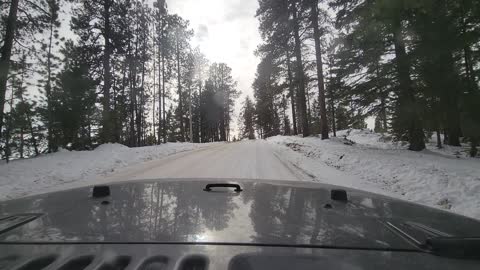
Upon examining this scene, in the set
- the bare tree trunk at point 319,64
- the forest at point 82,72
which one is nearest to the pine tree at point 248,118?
the forest at point 82,72

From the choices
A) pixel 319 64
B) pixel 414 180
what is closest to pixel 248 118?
pixel 319 64

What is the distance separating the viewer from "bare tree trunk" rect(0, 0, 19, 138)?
10570 millimetres

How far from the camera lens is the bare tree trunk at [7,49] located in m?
10.6

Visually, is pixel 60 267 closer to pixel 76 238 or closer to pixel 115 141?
pixel 76 238

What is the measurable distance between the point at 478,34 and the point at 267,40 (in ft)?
48.6

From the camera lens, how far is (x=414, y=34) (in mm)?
10180

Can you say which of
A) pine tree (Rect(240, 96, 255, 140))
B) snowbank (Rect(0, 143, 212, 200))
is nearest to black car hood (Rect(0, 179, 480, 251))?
snowbank (Rect(0, 143, 212, 200))

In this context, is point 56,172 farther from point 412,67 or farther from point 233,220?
point 412,67

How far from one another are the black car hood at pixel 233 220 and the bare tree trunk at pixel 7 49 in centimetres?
1138

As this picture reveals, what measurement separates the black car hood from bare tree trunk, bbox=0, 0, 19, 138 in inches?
448

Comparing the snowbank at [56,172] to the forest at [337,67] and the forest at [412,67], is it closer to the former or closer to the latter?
the forest at [337,67]

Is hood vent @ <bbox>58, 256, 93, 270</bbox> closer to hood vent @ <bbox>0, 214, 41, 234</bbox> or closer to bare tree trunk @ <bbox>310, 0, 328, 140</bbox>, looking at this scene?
hood vent @ <bbox>0, 214, 41, 234</bbox>

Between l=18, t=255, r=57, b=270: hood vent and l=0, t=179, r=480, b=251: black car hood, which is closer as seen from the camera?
l=18, t=255, r=57, b=270: hood vent

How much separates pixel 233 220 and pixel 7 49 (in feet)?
44.8
